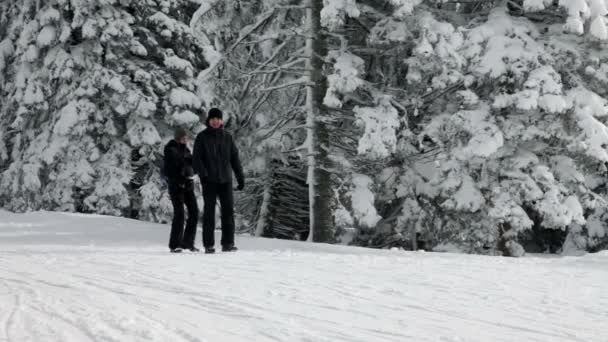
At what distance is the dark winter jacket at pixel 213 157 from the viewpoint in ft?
31.4

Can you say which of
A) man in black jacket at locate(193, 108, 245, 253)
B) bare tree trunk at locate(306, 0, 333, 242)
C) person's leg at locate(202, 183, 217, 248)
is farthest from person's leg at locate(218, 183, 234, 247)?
bare tree trunk at locate(306, 0, 333, 242)

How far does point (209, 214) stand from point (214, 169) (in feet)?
2.03

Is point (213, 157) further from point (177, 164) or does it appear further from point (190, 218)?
point (190, 218)

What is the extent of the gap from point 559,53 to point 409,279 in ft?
27.5

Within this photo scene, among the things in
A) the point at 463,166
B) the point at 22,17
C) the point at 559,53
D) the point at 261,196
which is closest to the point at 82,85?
the point at 22,17

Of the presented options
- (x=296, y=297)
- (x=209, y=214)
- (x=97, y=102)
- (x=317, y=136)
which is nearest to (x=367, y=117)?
(x=317, y=136)

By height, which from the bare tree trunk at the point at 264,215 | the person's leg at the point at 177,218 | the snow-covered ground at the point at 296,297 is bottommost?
the snow-covered ground at the point at 296,297

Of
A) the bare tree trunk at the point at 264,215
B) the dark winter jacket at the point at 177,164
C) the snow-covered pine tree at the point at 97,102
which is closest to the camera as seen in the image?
the dark winter jacket at the point at 177,164

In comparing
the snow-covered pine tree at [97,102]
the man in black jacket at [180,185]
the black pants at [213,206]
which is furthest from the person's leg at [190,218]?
the snow-covered pine tree at [97,102]

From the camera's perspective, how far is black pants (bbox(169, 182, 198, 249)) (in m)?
9.98

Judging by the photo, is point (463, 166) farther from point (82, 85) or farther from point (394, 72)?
point (82, 85)

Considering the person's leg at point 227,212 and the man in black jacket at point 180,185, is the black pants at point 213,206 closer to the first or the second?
the person's leg at point 227,212

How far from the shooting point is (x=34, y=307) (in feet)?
17.7

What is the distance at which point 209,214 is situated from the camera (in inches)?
385
